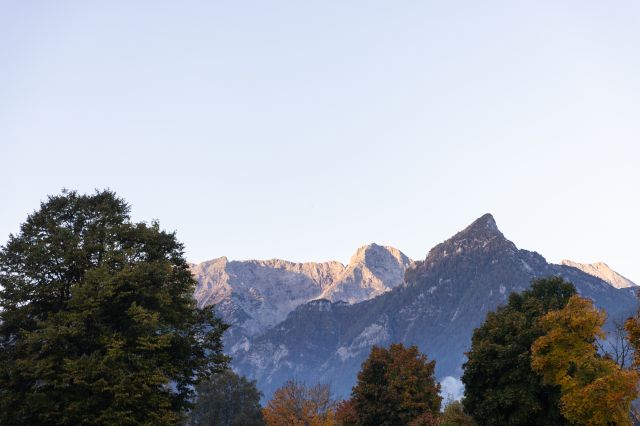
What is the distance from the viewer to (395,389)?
54969 mm

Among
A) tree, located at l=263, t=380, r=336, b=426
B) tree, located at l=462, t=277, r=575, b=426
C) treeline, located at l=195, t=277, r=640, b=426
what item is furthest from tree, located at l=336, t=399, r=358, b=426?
tree, located at l=263, t=380, r=336, b=426

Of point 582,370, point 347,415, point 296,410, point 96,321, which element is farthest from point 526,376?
point 296,410

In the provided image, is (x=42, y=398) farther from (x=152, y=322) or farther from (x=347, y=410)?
(x=347, y=410)

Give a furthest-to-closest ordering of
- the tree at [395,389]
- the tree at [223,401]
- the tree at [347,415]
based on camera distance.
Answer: the tree at [223,401] → the tree at [347,415] → the tree at [395,389]

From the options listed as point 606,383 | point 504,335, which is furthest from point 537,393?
point 606,383

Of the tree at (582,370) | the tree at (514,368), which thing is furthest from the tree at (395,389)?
the tree at (582,370)

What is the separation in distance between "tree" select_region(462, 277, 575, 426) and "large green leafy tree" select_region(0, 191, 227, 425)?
766 inches

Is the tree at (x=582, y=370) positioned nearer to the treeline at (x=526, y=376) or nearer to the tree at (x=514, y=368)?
the treeline at (x=526, y=376)

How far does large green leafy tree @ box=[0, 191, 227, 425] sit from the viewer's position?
37344 mm

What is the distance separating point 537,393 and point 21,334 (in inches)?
1408

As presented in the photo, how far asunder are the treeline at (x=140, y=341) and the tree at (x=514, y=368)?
0.10 m

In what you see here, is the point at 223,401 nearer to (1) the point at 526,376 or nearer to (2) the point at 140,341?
(2) the point at 140,341

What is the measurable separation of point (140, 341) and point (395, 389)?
25.4m

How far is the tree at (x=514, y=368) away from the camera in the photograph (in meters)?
42.8
